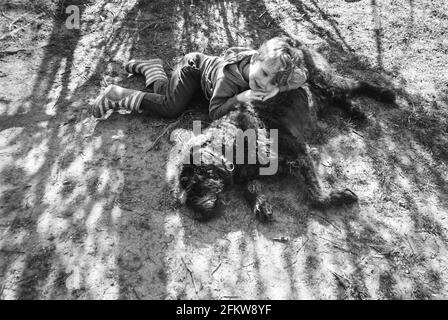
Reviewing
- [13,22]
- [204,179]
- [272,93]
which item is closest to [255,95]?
[272,93]

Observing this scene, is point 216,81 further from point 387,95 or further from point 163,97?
point 387,95

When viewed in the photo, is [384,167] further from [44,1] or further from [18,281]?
[44,1]

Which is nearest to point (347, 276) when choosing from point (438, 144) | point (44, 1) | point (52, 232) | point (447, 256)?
point (447, 256)

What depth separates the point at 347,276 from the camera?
2826mm

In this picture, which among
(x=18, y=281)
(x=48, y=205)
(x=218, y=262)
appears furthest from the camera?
(x=48, y=205)

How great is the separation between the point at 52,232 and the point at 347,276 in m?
2.32

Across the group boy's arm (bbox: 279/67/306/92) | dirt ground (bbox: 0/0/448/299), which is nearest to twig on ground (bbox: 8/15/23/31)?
dirt ground (bbox: 0/0/448/299)

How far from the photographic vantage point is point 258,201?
10.2 ft

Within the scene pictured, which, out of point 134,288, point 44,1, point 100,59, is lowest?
point 134,288

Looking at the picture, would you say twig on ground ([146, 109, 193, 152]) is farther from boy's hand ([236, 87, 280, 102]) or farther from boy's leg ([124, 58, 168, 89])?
boy's hand ([236, 87, 280, 102])

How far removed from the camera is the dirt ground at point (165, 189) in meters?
2.78

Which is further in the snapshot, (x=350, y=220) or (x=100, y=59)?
(x=100, y=59)

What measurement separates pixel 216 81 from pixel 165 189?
1122mm

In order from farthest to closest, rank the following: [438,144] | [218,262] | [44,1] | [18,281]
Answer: [44,1], [438,144], [218,262], [18,281]
